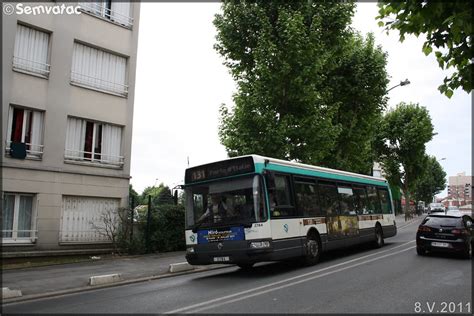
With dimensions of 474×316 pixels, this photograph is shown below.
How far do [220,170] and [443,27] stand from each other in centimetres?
617

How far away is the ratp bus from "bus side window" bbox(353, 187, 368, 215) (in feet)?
7.29

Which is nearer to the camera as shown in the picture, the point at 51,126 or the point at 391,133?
the point at 51,126

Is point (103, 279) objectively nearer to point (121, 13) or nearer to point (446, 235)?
point (446, 235)

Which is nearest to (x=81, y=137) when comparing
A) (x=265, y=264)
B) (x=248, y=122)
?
(x=248, y=122)

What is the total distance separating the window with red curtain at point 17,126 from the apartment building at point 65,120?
0.04 metres

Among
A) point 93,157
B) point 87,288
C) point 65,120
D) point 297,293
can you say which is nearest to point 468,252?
point 297,293

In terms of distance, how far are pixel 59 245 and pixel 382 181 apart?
1336 centimetres

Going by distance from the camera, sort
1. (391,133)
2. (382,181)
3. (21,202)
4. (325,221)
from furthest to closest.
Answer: (391,133)
(382,181)
(21,202)
(325,221)

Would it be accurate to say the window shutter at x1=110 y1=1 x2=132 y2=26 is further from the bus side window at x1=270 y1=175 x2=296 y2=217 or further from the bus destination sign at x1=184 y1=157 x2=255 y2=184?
the bus side window at x1=270 y1=175 x2=296 y2=217

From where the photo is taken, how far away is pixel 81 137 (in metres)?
17.9

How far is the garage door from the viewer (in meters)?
16.8

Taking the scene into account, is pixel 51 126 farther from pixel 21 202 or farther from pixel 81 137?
pixel 21 202

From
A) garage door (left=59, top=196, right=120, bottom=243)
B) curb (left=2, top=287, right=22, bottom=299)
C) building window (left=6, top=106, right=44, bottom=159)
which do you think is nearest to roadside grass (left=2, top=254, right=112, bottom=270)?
garage door (left=59, top=196, right=120, bottom=243)

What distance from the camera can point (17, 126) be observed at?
52.4ft
